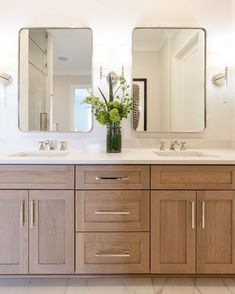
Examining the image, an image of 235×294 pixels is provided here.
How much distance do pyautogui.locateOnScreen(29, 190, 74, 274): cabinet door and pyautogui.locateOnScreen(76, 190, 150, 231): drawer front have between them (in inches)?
2.6

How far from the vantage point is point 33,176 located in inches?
71.3

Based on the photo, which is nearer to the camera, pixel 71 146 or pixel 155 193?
pixel 155 193

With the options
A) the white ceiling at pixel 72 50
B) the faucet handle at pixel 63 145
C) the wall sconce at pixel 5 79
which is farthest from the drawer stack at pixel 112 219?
the wall sconce at pixel 5 79

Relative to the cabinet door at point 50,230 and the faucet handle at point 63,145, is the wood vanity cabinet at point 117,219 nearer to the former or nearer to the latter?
the cabinet door at point 50,230

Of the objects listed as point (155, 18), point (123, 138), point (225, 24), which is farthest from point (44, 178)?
point (225, 24)

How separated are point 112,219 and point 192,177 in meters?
0.54

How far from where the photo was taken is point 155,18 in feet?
7.98

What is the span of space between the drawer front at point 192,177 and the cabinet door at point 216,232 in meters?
0.05

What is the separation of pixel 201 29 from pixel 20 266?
2.15 meters

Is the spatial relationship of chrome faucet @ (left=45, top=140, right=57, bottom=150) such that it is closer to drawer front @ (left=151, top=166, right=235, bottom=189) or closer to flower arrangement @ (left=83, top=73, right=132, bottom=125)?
flower arrangement @ (left=83, top=73, right=132, bottom=125)

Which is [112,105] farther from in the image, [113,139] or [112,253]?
[112,253]

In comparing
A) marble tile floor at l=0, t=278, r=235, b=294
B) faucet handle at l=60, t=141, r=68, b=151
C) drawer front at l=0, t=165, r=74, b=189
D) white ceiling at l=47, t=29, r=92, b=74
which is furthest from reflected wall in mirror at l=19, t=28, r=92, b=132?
marble tile floor at l=0, t=278, r=235, b=294

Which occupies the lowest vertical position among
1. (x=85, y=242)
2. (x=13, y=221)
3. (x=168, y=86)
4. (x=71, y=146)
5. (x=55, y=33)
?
(x=85, y=242)

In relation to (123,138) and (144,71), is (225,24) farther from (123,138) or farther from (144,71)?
(123,138)
